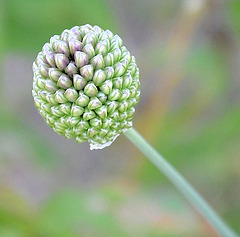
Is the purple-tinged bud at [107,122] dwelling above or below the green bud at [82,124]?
above

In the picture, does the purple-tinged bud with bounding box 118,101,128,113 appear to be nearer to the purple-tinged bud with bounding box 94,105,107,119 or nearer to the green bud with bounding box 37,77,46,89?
the purple-tinged bud with bounding box 94,105,107,119

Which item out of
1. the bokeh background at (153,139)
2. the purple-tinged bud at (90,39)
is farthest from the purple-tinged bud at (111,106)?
the bokeh background at (153,139)

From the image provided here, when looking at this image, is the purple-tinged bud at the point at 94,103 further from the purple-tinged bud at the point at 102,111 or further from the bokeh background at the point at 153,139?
the bokeh background at the point at 153,139

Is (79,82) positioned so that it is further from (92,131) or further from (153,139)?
(153,139)

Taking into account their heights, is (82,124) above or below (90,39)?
below

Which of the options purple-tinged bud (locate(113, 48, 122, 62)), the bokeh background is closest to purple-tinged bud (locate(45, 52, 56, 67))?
purple-tinged bud (locate(113, 48, 122, 62))

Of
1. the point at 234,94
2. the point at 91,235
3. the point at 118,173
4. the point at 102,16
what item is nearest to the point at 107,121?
the point at 91,235

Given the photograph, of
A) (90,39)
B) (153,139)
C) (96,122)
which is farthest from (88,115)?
(153,139)
